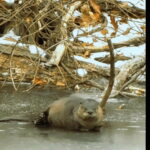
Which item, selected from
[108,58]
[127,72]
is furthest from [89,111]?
[108,58]

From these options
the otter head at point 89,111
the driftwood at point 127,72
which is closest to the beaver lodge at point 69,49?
the driftwood at point 127,72

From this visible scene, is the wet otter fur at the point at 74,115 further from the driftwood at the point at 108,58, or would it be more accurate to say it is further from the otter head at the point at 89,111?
the driftwood at the point at 108,58

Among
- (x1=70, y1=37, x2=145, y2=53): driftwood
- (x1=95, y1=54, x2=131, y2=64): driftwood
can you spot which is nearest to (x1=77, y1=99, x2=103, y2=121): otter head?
(x1=70, y1=37, x2=145, y2=53): driftwood

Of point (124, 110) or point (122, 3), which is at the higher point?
point (122, 3)

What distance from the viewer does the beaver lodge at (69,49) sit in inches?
284

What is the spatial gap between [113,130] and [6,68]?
2978 millimetres

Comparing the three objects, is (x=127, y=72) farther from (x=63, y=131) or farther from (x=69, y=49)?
(x=63, y=131)

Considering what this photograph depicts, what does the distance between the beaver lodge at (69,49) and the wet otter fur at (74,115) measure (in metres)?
0.96

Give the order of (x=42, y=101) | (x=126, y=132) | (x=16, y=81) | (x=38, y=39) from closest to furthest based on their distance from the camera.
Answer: (x=126, y=132) < (x=42, y=101) < (x=16, y=81) < (x=38, y=39)

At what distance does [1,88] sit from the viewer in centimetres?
754

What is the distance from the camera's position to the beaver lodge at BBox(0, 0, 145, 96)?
7215mm

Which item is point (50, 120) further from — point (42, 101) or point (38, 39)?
point (38, 39)

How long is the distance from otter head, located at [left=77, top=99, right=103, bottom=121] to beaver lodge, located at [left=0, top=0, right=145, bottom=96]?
1.30 m

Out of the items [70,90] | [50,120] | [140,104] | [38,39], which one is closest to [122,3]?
[38,39]
